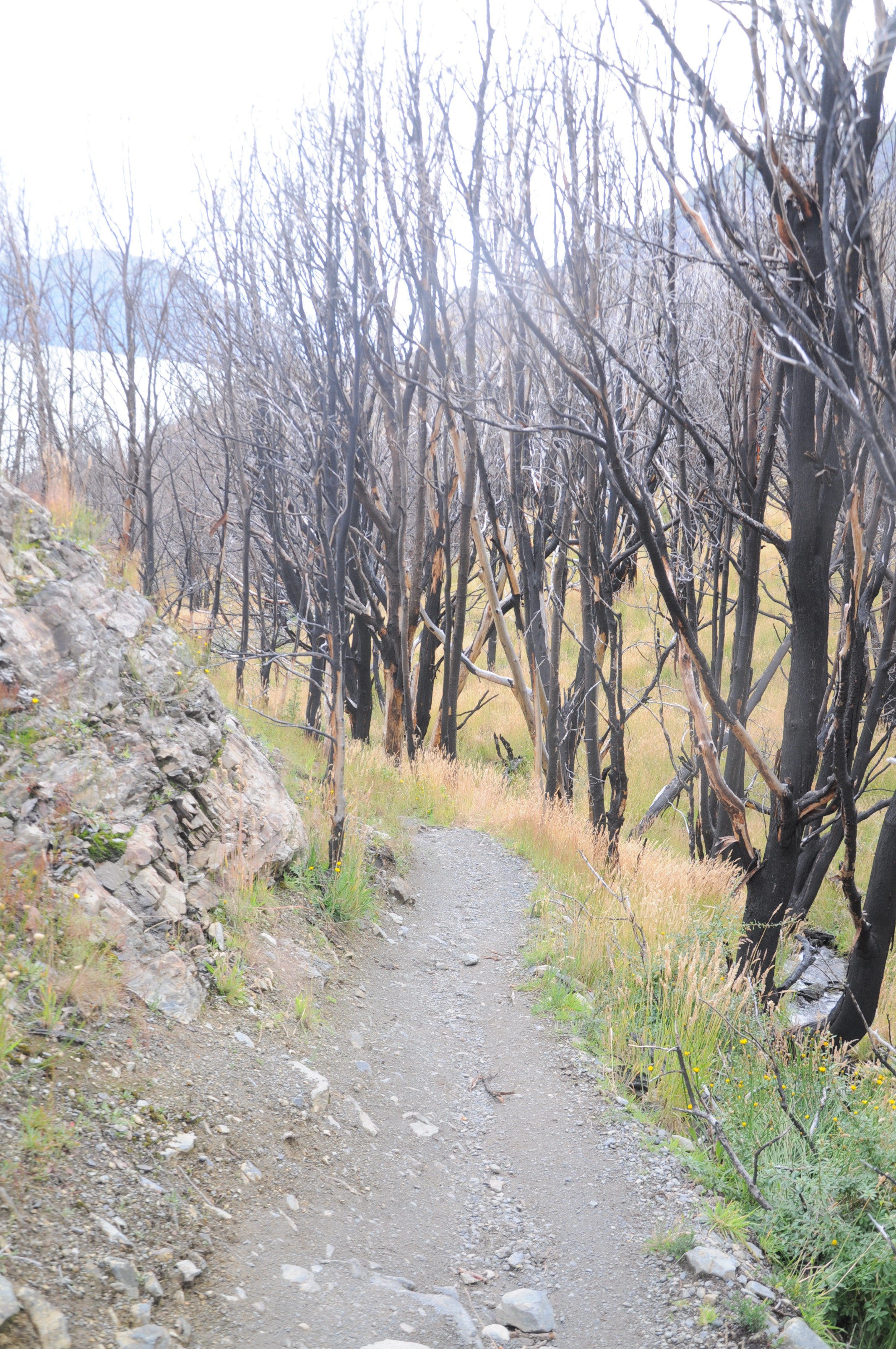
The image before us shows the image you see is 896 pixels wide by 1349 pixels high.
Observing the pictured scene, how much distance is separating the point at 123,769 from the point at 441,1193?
96.7 inches

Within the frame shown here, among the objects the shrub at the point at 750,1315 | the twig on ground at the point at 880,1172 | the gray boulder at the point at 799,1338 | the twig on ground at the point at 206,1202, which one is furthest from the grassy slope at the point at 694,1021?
the twig on ground at the point at 206,1202

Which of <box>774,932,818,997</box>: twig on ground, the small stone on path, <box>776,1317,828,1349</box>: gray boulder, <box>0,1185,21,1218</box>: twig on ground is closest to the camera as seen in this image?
the small stone on path

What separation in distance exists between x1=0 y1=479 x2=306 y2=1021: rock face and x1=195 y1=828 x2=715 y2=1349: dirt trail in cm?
87

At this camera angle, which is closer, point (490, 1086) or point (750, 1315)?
point (750, 1315)

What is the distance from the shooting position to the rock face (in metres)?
3.58

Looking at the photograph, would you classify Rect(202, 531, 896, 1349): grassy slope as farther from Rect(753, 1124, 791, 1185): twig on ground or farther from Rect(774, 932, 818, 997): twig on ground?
Rect(774, 932, 818, 997): twig on ground

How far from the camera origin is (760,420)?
25.8 ft

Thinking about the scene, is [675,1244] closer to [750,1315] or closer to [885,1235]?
[750,1315]

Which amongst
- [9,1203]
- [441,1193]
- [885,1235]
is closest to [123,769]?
[9,1203]

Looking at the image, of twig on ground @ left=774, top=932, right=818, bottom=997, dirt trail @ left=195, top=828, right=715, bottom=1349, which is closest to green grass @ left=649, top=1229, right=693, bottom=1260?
dirt trail @ left=195, top=828, right=715, bottom=1349

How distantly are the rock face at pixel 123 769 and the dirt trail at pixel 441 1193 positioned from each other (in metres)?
0.87

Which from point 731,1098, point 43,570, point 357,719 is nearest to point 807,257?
point 731,1098

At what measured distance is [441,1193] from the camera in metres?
3.35

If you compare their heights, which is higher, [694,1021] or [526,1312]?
[694,1021]
